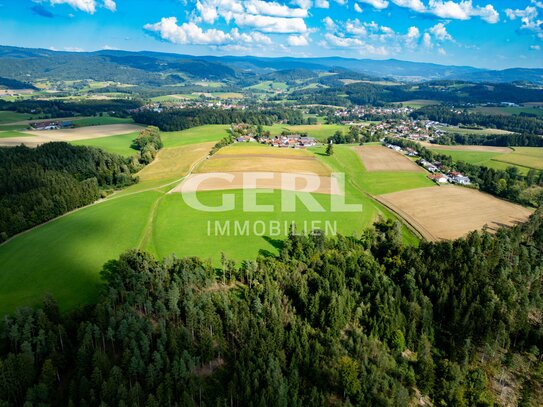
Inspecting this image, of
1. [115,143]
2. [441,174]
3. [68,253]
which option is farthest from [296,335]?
[115,143]

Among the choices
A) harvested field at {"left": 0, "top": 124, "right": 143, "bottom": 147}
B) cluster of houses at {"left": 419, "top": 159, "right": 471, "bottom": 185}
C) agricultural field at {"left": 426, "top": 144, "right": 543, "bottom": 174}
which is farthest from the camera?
harvested field at {"left": 0, "top": 124, "right": 143, "bottom": 147}

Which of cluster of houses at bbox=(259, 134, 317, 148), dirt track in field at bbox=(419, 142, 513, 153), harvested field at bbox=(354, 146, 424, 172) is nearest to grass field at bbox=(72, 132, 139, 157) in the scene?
cluster of houses at bbox=(259, 134, 317, 148)

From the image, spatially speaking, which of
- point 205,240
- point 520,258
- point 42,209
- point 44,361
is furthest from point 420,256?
point 42,209

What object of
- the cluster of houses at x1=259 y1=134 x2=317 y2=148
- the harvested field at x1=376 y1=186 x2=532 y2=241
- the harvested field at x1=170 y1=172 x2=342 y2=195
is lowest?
the harvested field at x1=376 y1=186 x2=532 y2=241

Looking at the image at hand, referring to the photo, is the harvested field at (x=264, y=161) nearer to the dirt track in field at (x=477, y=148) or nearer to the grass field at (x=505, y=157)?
the grass field at (x=505, y=157)

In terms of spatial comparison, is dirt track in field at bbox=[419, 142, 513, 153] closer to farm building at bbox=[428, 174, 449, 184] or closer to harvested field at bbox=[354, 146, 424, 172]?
harvested field at bbox=[354, 146, 424, 172]

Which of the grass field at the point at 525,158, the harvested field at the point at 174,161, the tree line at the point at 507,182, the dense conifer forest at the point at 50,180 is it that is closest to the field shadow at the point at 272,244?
the dense conifer forest at the point at 50,180
